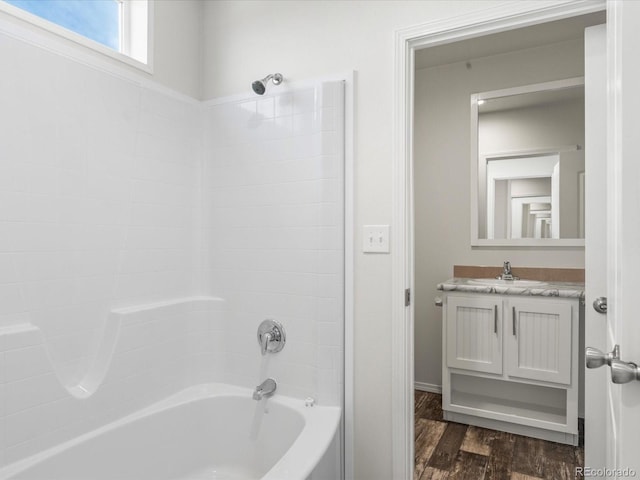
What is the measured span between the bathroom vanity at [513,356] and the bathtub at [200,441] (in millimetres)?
1230

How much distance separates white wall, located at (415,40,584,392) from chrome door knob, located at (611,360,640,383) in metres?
2.36

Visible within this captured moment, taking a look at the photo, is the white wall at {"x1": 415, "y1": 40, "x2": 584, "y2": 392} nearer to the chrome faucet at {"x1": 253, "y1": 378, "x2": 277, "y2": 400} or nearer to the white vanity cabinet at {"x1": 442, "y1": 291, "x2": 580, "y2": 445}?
the white vanity cabinet at {"x1": 442, "y1": 291, "x2": 580, "y2": 445}

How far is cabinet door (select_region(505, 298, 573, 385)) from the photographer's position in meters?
2.32

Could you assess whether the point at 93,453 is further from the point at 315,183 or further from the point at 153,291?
the point at 315,183

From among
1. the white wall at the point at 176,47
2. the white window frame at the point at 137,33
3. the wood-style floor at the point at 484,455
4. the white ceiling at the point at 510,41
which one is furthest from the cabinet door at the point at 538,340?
the white window frame at the point at 137,33

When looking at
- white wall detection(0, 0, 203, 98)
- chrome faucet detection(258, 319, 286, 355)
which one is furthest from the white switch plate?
white wall detection(0, 0, 203, 98)

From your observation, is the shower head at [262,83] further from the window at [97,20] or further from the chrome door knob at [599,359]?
the chrome door knob at [599,359]

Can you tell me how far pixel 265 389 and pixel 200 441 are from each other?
15.1 inches

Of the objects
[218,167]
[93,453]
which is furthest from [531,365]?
[93,453]

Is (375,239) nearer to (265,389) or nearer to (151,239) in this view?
(265,389)

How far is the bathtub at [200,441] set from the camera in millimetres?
1442

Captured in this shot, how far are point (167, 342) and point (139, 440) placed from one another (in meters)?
0.42

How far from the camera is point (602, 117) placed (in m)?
1.56

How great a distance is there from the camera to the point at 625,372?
0.65 m
